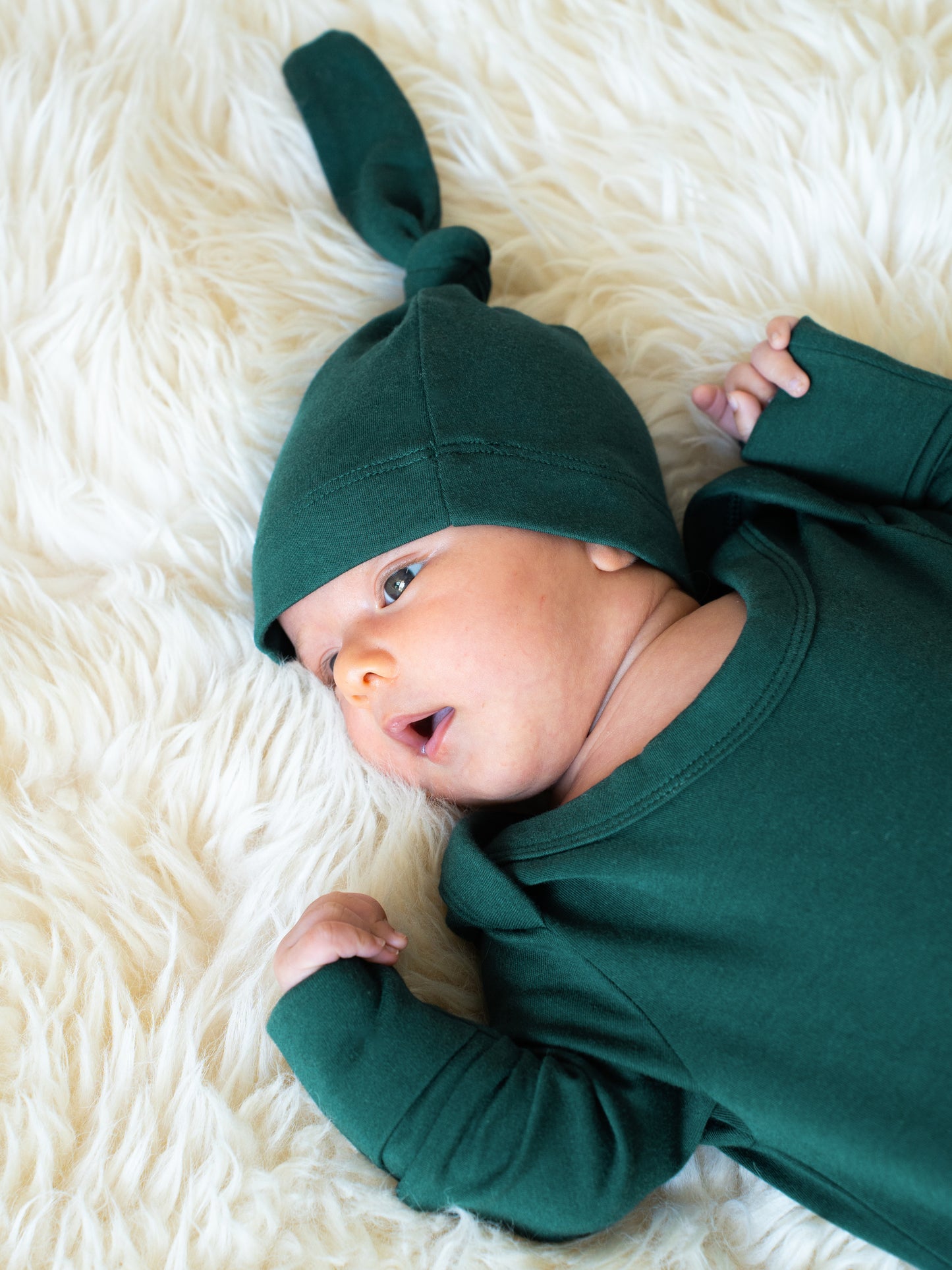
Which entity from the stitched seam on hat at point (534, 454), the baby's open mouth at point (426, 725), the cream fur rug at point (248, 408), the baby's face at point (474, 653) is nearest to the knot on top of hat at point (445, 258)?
the cream fur rug at point (248, 408)

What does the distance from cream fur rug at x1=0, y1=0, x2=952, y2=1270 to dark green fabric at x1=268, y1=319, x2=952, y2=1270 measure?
6 centimetres

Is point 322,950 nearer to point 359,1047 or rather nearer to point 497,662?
point 359,1047

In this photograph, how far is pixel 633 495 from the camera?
1.15 metres

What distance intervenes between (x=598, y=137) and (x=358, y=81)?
328 mm

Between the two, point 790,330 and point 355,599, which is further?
point 790,330

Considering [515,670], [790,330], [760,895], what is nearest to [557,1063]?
[760,895]

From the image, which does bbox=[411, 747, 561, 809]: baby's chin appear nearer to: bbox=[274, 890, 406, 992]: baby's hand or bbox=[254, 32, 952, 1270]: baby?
bbox=[254, 32, 952, 1270]: baby

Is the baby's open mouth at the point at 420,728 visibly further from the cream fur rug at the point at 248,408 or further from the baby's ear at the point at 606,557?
the baby's ear at the point at 606,557

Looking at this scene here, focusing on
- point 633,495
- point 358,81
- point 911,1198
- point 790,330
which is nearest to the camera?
point 911,1198

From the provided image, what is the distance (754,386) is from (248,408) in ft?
2.05

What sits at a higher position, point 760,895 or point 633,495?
point 633,495

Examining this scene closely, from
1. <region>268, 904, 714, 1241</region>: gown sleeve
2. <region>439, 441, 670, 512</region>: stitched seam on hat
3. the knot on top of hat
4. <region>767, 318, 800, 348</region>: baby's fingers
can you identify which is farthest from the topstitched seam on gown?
the knot on top of hat

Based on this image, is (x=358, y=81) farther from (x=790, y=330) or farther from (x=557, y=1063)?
(x=557, y=1063)

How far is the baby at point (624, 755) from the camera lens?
35.4 inches
